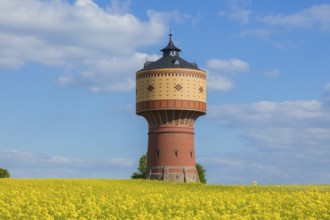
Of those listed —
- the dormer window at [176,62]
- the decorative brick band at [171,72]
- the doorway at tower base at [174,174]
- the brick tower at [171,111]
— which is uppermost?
the dormer window at [176,62]

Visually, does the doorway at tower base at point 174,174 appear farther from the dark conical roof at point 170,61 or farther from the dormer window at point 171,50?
the dormer window at point 171,50

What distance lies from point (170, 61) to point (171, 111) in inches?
236

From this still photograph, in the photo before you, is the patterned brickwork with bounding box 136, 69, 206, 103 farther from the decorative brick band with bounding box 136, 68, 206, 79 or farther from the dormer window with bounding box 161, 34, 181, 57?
the dormer window with bounding box 161, 34, 181, 57

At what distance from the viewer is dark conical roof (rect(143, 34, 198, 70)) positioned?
60741mm

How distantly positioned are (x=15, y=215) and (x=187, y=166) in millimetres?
43441

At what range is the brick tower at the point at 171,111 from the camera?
2320 inches

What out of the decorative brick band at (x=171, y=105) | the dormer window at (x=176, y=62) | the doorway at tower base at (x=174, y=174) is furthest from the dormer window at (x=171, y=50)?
the doorway at tower base at (x=174, y=174)

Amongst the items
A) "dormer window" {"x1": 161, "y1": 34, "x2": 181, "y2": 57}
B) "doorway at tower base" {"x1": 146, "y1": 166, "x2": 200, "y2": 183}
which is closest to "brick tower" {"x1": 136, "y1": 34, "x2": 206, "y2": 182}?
"doorway at tower base" {"x1": 146, "y1": 166, "x2": 200, "y2": 183}

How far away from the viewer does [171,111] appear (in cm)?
5966

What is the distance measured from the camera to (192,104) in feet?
196

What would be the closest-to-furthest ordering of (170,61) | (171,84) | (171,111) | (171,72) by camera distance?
(171,84) < (171,72) < (171,111) < (170,61)

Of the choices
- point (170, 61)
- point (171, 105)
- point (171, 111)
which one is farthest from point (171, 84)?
point (170, 61)

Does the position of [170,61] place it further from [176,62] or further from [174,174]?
[174,174]

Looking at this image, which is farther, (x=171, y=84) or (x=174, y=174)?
(x=174, y=174)
